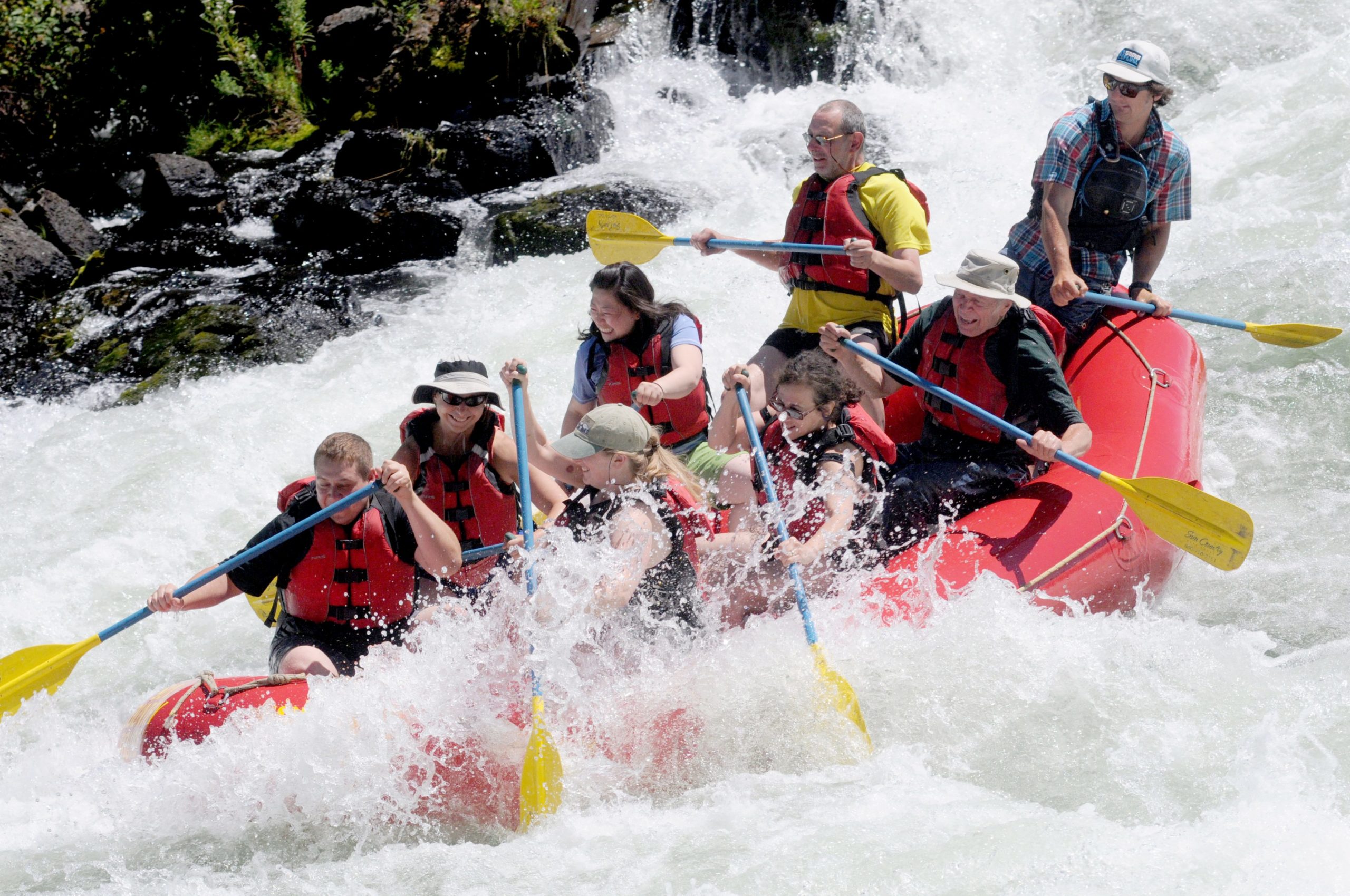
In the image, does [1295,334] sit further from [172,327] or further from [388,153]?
[388,153]

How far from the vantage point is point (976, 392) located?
3.96m

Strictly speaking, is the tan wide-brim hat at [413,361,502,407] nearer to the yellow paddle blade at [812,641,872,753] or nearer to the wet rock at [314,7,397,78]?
the yellow paddle blade at [812,641,872,753]

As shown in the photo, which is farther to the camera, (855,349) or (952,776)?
(855,349)

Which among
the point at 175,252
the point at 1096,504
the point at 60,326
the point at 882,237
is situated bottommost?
the point at 60,326

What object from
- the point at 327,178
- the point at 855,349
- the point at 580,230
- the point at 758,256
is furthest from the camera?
the point at 327,178

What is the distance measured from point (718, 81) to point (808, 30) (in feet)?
2.66

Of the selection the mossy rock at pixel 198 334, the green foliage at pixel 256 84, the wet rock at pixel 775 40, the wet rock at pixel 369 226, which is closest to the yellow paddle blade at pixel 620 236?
the mossy rock at pixel 198 334

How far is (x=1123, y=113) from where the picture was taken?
421 cm

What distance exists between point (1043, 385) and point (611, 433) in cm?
143

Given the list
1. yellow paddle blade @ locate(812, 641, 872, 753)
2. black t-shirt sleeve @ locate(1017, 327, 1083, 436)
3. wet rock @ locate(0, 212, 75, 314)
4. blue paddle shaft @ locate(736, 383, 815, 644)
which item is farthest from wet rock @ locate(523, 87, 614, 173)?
yellow paddle blade @ locate(812, 641, 872, 753)

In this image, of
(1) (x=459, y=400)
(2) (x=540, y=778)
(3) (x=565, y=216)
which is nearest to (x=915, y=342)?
(1) (x=459, y=400)

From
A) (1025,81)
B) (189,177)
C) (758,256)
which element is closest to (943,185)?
(1025,81)

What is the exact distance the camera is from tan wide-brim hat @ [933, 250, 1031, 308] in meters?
3.74

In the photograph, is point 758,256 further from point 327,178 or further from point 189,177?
point 189,177
